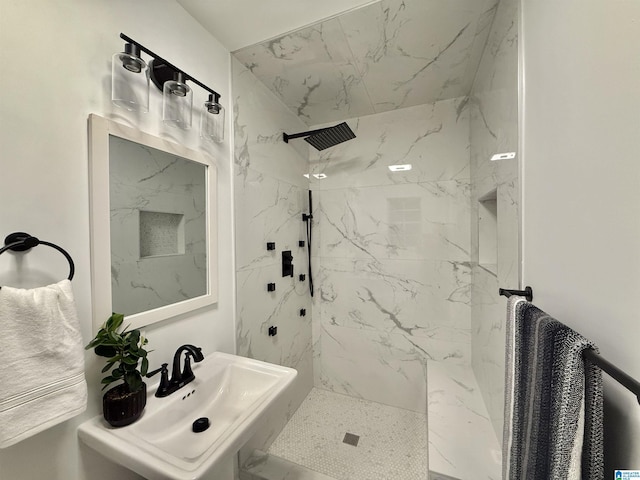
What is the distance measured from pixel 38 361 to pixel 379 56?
1945 mm

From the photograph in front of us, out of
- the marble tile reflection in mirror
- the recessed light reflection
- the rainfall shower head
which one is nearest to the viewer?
the marble tile reflection in mirror

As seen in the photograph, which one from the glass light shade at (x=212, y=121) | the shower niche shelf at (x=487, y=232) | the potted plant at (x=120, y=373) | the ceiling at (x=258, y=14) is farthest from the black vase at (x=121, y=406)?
the shower niche shelf at (x=487, y=232)

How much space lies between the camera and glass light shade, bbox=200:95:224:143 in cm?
121

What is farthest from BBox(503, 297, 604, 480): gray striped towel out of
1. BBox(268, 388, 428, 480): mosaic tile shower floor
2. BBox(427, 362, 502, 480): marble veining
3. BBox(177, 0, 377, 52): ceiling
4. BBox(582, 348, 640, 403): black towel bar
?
BBox(177, 0, 377, 52): ceiling

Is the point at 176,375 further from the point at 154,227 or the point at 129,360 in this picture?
the point at 154,227

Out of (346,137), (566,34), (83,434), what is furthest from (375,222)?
(83,434)

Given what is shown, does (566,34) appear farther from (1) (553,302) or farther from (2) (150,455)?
(2) (150,455)

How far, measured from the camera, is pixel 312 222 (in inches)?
92.0

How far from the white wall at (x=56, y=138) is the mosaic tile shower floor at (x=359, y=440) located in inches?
45.7

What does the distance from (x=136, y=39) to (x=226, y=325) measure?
1369mm

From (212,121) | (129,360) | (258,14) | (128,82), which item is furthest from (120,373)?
(258,14)

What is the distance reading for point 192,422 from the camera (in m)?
1.00

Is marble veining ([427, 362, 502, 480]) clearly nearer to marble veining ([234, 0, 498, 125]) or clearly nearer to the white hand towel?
the white hand towel

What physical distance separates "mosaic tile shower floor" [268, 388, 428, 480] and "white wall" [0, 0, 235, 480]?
1.16 meters
